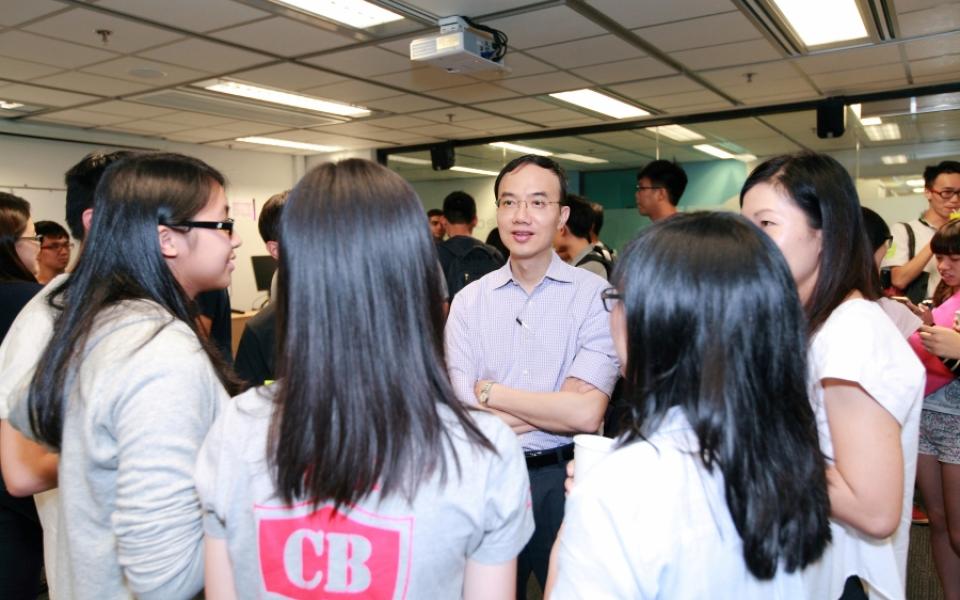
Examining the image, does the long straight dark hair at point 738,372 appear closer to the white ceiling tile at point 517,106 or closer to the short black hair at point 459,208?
the short black hair at point 459,208

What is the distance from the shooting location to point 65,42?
3756 millimetres

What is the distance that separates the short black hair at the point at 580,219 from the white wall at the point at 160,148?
2999mm

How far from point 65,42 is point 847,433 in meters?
4.47

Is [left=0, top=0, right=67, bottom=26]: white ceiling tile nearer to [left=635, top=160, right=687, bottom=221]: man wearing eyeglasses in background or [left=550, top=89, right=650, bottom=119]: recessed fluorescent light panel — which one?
[left=635, top=160, right=687, bottom=221]: man wearing eyeglasses in background

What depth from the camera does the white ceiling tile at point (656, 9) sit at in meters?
3.30

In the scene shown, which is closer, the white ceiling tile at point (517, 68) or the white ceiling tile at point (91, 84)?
the white ceiling tile at point (517, 68)

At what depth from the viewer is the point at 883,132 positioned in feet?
19.0

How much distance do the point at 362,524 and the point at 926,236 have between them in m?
4.06

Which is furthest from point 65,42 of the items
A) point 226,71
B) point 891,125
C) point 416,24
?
point 891,125

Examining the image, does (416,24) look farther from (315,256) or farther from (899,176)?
(899,176)

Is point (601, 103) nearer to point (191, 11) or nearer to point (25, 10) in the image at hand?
point (191, 11)

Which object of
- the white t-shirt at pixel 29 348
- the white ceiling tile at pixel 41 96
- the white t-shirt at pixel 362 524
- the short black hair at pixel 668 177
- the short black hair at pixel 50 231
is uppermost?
the white ceiling tile at pixel 41 96

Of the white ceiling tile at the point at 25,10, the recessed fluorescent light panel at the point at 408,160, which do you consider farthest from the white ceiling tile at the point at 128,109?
the recessed fluorescent light panel at the point at 408,160

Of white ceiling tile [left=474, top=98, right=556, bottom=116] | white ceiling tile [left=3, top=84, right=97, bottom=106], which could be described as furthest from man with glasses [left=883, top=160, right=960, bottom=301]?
white ceiling tile [left=3, top=84, right=97, bottom=106]
